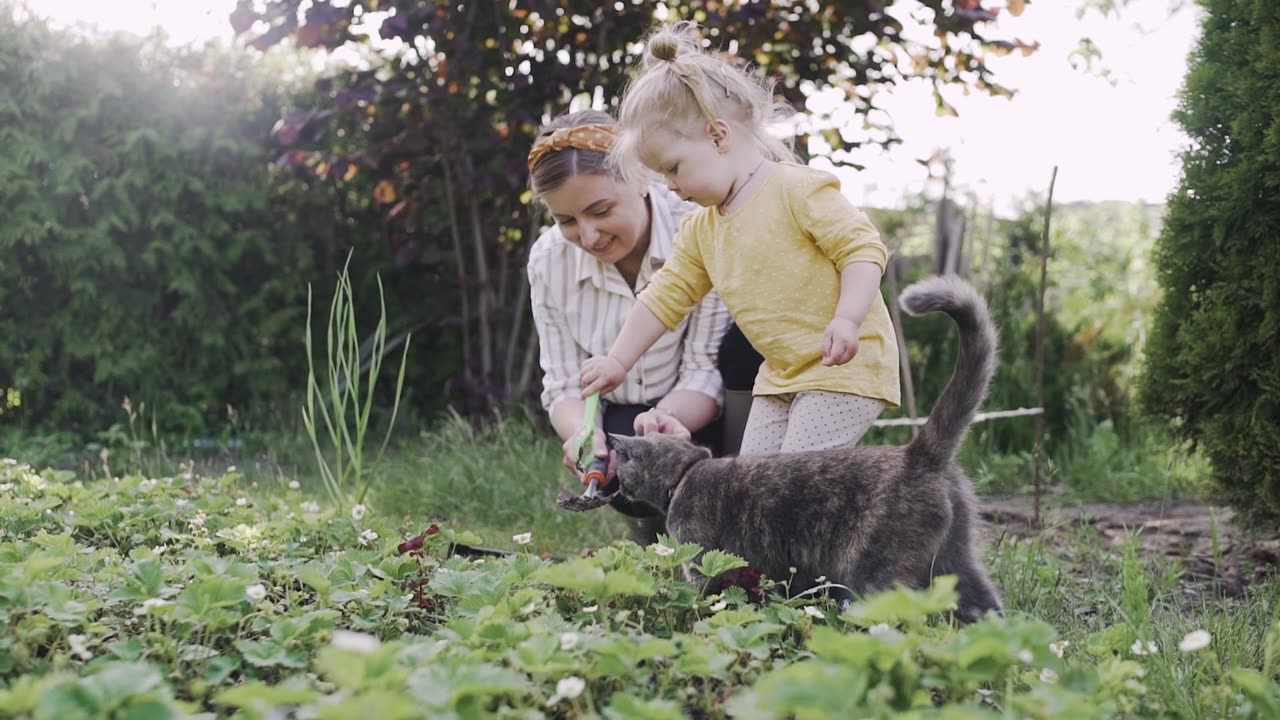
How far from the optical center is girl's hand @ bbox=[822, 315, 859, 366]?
2.37m

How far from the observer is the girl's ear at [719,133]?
2648mm

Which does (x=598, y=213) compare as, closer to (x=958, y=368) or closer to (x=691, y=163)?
(x=691, y=163)

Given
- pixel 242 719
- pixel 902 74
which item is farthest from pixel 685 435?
pixel 902 74

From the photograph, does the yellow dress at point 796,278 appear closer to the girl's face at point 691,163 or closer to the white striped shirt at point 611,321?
the girl's face at point 691,163

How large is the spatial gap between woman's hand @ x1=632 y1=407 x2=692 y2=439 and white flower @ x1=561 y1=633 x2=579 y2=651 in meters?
1.29

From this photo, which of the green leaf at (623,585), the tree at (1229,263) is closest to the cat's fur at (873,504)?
the green leaf at (623,585)

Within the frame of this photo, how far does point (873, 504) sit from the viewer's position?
2.32m

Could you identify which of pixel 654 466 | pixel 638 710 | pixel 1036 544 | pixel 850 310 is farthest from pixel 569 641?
pixel 1036 544

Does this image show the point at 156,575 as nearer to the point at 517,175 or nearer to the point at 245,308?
the point at 517,175

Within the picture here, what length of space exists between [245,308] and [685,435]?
13.7 ft

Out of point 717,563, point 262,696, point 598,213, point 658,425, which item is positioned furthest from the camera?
point 598,213

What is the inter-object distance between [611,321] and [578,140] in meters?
0.60

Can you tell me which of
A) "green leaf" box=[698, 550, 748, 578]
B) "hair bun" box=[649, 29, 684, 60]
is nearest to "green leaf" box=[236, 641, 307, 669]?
"green leaf" box=[698, 550, 748, 578]

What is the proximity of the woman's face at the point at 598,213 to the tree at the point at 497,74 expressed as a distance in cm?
225
